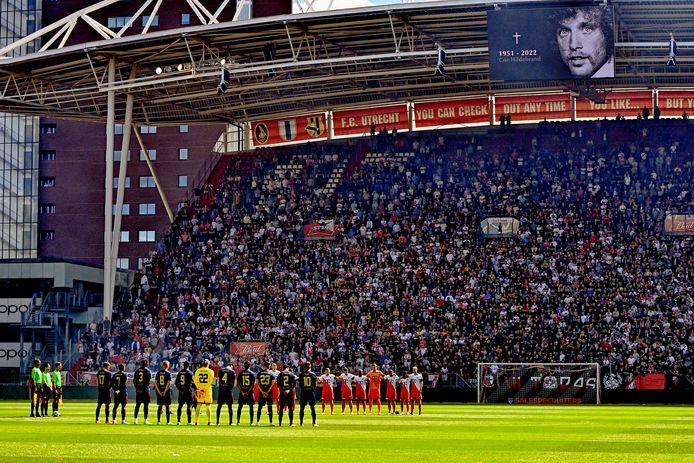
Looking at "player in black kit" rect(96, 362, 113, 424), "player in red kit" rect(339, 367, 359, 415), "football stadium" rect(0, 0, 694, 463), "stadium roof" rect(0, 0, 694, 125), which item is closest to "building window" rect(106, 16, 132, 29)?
"football stadium" rect(0, 0, 694, 463)

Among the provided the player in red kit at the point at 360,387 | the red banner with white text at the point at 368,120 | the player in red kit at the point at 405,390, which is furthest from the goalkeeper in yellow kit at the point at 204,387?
the red banner with white text at the point at 368,120

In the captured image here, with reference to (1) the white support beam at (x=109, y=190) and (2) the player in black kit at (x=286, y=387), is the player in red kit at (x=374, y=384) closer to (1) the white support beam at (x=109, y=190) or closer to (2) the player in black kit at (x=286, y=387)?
(2) the player in black kit at (x=286, y=387)

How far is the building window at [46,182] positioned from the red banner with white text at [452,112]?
29.5m

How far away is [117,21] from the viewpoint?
8469 cm

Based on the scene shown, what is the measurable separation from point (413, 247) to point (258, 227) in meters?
8.79

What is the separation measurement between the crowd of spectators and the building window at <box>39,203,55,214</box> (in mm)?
19743

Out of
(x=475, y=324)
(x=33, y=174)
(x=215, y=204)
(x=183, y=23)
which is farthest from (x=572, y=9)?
(x=33, y=174)

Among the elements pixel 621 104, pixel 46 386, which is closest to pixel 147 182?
pixel 621 104

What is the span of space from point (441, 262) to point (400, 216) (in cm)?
475

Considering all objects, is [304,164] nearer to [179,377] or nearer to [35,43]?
[35,43]

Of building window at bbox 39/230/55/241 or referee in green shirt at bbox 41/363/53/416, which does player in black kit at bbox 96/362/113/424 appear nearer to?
referee in green shirt at bbox 41/363/53/416

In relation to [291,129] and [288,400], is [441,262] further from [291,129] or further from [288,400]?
[288,400]

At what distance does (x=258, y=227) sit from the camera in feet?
212

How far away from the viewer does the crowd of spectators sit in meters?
54.3
